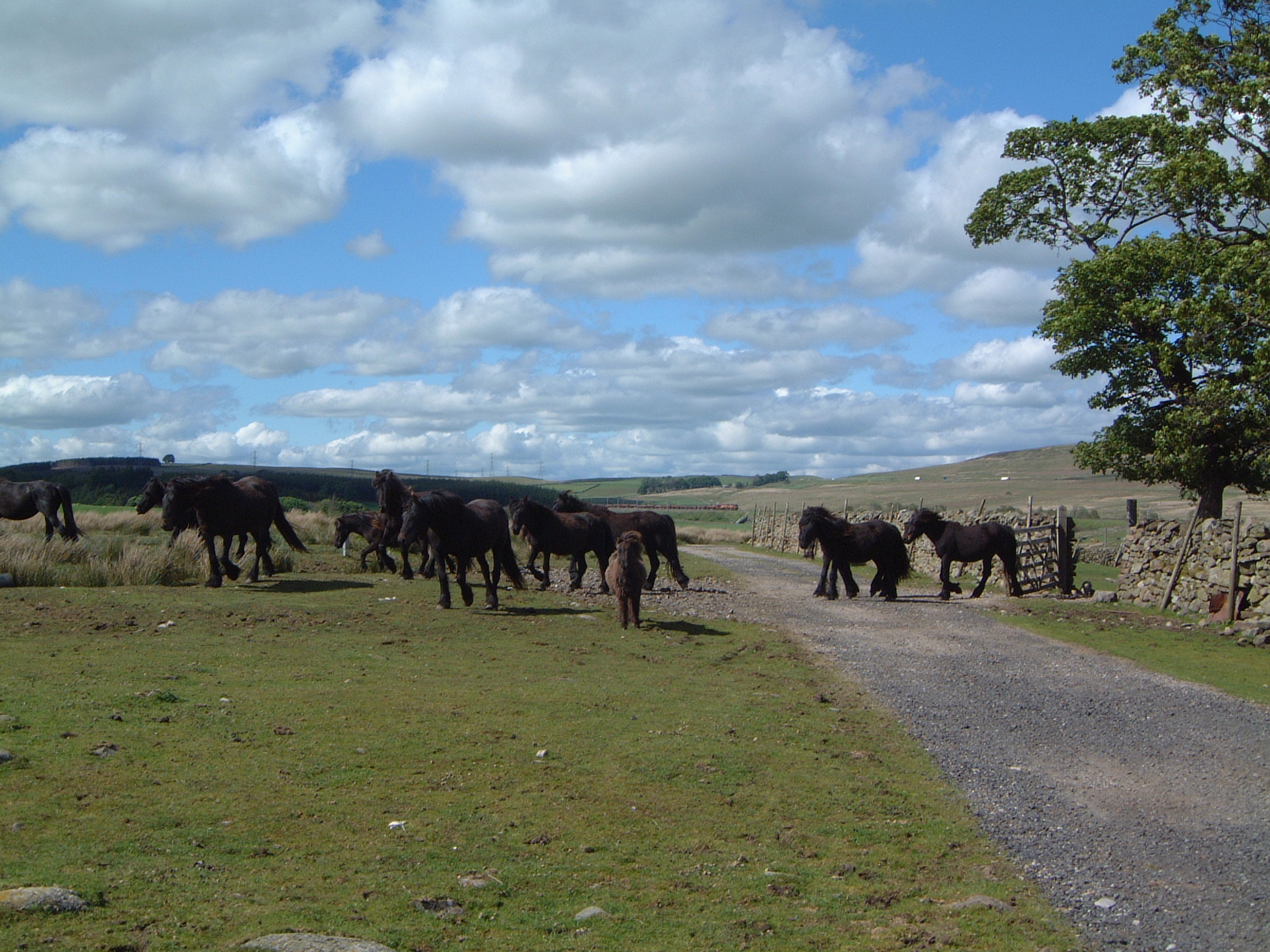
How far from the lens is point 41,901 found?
419cm

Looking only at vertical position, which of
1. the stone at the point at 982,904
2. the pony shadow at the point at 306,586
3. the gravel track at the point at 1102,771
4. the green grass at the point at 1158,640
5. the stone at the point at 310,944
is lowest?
the green grass at the point at 1158,640

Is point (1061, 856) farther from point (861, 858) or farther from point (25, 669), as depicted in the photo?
point (25, 669)

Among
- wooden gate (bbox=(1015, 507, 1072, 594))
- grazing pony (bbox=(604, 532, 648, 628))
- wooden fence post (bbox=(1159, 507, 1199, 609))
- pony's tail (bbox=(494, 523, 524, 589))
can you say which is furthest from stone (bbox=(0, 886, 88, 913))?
wooden gate (bbox=(1015, 507, 1072, 594))

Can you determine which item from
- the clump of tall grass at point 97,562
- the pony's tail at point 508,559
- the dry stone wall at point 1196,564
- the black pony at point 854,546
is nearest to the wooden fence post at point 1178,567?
the dry stone wall at point 1196,564

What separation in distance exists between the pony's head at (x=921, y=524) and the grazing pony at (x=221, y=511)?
49.0 feet

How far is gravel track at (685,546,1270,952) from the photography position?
519cm

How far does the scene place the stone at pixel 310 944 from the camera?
394 cm

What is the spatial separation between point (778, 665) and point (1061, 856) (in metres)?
6.57

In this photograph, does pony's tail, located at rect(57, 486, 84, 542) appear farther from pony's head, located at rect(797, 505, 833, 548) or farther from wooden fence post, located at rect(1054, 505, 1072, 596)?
wooden fence post, located at rect(1054, 505, 1072, 596)

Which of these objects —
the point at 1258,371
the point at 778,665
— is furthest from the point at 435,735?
the point at 1258,371

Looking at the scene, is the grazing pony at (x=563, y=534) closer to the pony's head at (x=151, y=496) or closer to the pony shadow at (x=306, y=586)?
the pony shadow at (x=306, y=586)

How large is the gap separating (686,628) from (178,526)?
33.7 ft

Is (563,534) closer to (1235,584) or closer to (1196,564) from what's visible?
(1235,584)

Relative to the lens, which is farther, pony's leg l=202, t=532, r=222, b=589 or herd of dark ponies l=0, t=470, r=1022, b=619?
pony's leg l=202, t=532, r=222, b=589
